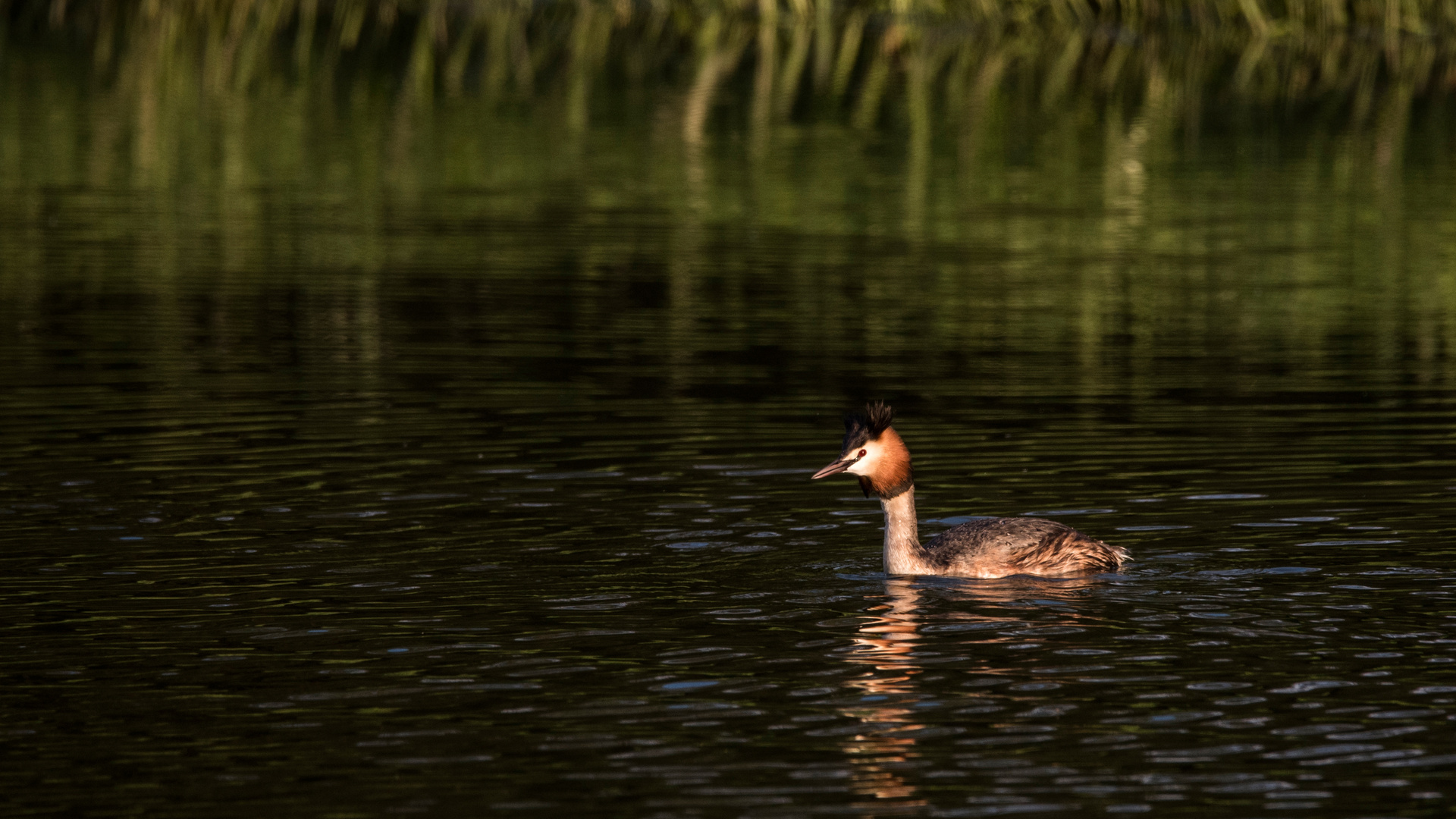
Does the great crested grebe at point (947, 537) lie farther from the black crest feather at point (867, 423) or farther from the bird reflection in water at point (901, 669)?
the bird reflection in water at point (901, 669)

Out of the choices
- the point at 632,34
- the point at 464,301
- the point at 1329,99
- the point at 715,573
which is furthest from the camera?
the point at 632,34

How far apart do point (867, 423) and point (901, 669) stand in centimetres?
242

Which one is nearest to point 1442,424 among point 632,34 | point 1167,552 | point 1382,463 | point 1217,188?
point 1382,463

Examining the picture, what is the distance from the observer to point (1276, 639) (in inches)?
453

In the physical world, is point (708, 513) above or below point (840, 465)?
below

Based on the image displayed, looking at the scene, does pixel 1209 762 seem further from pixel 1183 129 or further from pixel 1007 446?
pixel 1183 129

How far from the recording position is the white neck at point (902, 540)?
43.3 feet

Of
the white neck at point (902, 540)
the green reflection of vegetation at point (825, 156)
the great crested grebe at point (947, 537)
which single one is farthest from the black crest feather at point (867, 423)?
the green reflection of vegetation at point (825, 156)

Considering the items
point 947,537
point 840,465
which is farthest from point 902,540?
point 840,465

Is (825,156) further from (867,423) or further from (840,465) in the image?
(840,465)

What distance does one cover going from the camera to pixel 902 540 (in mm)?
13219

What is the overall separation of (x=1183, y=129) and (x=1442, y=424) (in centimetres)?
2376

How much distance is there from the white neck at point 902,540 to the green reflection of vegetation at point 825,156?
6308 mm

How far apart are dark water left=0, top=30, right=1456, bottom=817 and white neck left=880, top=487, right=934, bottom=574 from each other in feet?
0.47
